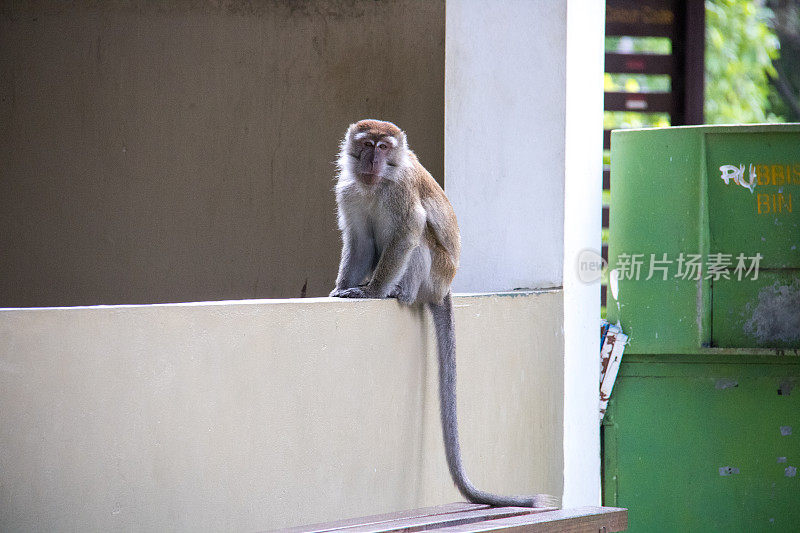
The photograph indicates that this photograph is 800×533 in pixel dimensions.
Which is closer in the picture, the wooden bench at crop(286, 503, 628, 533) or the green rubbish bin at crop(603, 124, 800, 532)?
the wooden bench at crop(286, 503, 628, 533)

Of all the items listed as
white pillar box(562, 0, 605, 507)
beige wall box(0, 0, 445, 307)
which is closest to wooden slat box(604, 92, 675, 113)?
beige wall box(0, 0, 445, 307)

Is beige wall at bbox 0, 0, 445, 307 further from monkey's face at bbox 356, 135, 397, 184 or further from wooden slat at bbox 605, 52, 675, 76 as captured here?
monkey's face at bbox 356, 135, 397, 184

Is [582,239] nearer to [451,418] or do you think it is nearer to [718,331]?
[718,331]

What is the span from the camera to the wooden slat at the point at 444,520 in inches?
105

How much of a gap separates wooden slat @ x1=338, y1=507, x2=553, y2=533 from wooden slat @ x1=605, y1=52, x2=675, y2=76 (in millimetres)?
4738

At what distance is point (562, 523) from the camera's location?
2.88 meters

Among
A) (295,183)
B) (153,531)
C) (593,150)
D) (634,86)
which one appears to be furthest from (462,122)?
(634,86)

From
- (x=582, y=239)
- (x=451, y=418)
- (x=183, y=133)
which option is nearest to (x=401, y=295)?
(x=451, y=418)

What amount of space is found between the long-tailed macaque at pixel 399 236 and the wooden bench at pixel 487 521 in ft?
1.47

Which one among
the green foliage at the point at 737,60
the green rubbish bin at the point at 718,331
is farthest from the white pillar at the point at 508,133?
the green foliage at the point at 737,60

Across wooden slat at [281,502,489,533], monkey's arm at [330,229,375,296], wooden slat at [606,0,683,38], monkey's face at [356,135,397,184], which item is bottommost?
wooden slat at [281,502,489,533]

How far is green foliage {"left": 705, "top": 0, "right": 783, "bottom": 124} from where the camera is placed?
13.4 m

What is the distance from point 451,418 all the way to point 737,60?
1126cm

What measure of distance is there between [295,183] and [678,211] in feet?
7.32
